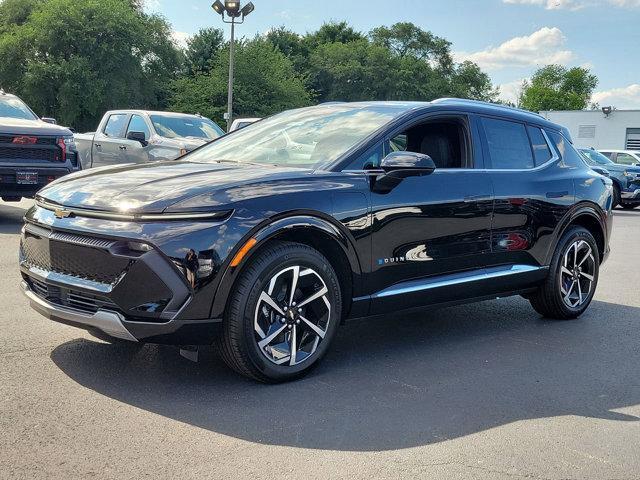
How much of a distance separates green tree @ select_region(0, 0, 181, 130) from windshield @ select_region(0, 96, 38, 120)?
37481 mm

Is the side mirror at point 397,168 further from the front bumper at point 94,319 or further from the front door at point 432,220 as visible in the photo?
the front bumper at point 94,319

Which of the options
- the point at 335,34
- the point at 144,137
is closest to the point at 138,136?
the point at 144,137

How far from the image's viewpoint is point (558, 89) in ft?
425

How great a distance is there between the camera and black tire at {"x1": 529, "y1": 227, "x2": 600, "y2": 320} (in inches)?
233

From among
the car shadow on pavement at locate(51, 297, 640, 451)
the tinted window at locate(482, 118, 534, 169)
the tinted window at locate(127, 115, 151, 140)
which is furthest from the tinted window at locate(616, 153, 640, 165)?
the car shadow on pavement at locate(51, 297, 640, 451)

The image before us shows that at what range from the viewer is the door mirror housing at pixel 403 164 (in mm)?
4395

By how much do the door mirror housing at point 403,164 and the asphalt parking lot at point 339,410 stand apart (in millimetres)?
1250

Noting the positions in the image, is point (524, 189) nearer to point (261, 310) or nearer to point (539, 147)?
point (539, 147)

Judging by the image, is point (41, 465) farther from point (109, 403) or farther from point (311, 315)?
point (311, 315)

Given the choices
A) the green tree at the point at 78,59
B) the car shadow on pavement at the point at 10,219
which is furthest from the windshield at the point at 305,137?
the green tree at the point at 78,59

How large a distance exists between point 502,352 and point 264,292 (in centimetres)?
205

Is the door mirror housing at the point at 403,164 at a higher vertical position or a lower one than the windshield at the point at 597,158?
higher

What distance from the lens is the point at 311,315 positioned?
4.22 metres

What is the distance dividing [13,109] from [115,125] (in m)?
2.96
